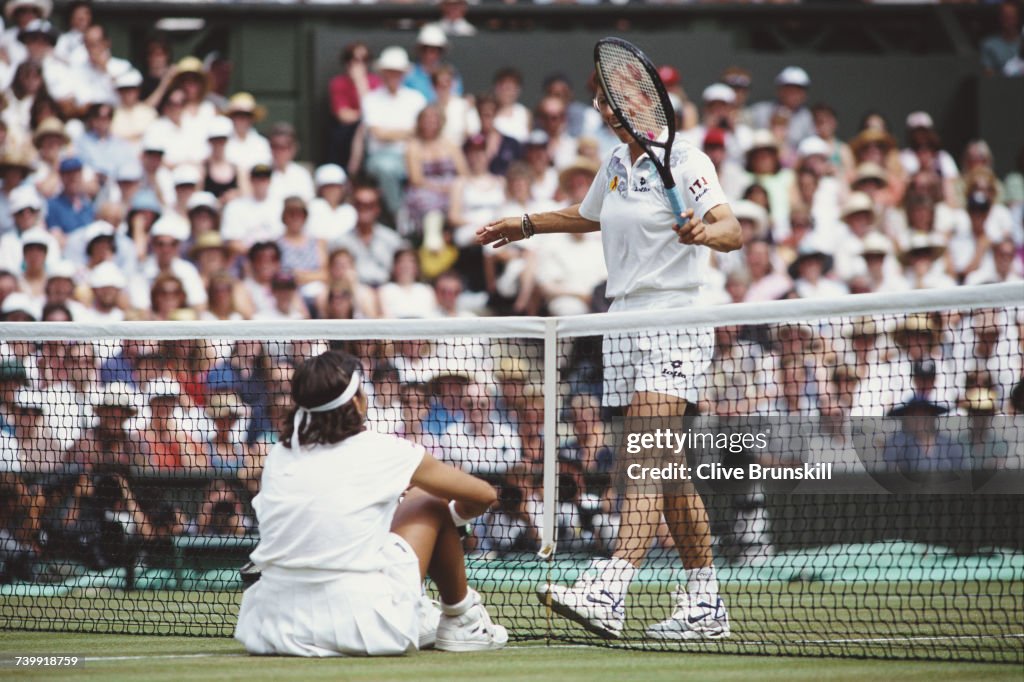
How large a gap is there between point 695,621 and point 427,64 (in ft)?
25.5

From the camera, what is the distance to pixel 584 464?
812 cm

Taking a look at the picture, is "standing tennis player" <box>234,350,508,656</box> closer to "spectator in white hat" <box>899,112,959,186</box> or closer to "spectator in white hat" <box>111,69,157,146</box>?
"spectator in white hat" <box>111,69,157,146</box>

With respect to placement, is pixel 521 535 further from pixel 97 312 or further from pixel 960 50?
pixel 960 50

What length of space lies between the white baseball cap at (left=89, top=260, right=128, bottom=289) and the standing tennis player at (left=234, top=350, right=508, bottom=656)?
571cm

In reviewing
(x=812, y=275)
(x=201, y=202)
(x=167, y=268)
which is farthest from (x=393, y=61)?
(x=812, y=275)

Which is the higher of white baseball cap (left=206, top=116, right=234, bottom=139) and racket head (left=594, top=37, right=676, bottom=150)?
white baseball cap (left=206, top=116, right=234, bottom=139)

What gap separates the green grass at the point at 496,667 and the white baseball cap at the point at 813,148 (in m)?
7.85

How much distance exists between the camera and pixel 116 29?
13375mm

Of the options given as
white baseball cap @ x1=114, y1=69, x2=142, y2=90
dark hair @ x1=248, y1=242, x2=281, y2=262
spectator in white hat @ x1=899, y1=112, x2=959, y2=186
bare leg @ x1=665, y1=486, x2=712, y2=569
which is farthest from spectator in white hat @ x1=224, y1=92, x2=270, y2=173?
bare leg @ x1=665, y1=486, x2=712, y2=569

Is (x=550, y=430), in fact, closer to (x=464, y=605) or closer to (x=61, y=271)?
(x=464, y=605)

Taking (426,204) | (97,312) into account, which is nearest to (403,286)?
(426,204)

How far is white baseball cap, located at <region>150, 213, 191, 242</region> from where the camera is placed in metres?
11.3

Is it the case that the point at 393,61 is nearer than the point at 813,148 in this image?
Yes

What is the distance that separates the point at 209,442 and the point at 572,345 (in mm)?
2400
